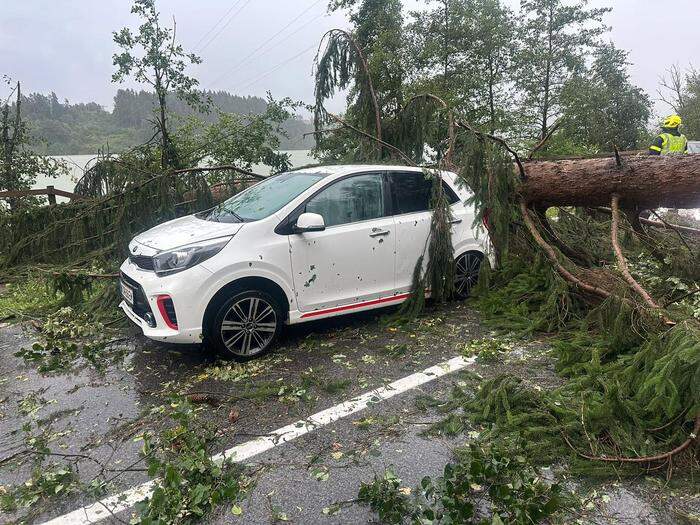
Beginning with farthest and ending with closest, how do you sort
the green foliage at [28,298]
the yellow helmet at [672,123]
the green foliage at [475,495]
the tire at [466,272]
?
the yellow helmet at [672,123] → the green foliage at [28,298] → the tire at [466,272] → the green foliage at [475,495]

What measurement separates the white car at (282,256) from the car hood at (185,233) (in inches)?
0.6

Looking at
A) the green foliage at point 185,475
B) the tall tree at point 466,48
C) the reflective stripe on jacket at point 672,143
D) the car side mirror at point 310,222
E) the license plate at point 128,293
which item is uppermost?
the tall tree at point 466,48

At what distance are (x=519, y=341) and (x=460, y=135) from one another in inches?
106

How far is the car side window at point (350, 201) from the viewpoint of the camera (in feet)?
15.8

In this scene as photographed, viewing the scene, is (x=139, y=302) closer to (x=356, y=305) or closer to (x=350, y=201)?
(x=356, y=305)

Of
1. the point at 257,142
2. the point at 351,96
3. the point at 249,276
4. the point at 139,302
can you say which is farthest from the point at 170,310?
the point at 257,142

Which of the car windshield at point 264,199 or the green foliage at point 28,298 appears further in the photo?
the green foliage at point 28,298

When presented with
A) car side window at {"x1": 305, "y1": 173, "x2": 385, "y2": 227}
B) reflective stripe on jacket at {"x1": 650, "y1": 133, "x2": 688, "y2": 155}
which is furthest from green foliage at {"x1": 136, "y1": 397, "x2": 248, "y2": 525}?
reflective stripe on jacket at {"x1": 650, "y1": 133, "x2": 688, "y2": 155}

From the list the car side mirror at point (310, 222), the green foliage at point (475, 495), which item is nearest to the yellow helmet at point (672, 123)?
the car side mirror at point (310, 222)

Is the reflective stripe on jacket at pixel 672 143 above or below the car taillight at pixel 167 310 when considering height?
above

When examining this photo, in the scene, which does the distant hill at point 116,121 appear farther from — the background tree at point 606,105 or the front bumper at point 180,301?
the background tree at point 606,105

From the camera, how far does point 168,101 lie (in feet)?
42.5

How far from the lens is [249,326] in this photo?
14.4 feet

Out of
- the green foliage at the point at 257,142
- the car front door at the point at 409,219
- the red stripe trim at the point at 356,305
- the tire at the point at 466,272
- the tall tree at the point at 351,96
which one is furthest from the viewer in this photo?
the green foliage at the point at 257,142
